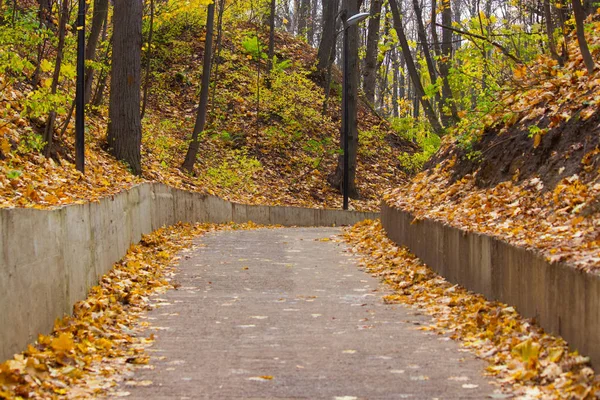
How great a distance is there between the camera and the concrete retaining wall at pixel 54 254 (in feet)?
18.3

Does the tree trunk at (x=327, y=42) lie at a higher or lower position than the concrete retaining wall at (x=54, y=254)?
higher

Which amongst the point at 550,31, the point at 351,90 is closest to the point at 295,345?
the point at 550,31

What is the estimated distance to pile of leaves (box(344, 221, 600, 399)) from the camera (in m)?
5.14

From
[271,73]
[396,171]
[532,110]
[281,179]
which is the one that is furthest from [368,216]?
[532,110]

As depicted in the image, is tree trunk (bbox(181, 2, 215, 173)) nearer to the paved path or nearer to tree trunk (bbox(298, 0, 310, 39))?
the paved path

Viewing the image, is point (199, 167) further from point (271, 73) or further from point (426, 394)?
point (426, 394)

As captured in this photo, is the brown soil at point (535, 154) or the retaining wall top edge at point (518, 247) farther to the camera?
the brown soil at point (535, 154)

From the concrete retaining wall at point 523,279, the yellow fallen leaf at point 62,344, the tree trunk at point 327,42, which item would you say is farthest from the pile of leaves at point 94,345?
the tree trunk at point 327,42

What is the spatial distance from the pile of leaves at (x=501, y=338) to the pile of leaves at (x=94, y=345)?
103 inches

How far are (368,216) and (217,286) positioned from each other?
1918 centimetres

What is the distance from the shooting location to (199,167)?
29516mm

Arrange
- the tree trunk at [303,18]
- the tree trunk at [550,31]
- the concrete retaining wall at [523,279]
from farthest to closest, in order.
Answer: the tree trunk at [303,18] → the tree trunk at [550,31] → the concrete retaining wall at [523,279]

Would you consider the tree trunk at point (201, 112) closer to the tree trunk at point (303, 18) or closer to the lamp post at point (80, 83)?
the lamp post at point (80, 83)

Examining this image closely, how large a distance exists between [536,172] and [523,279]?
3.61m
